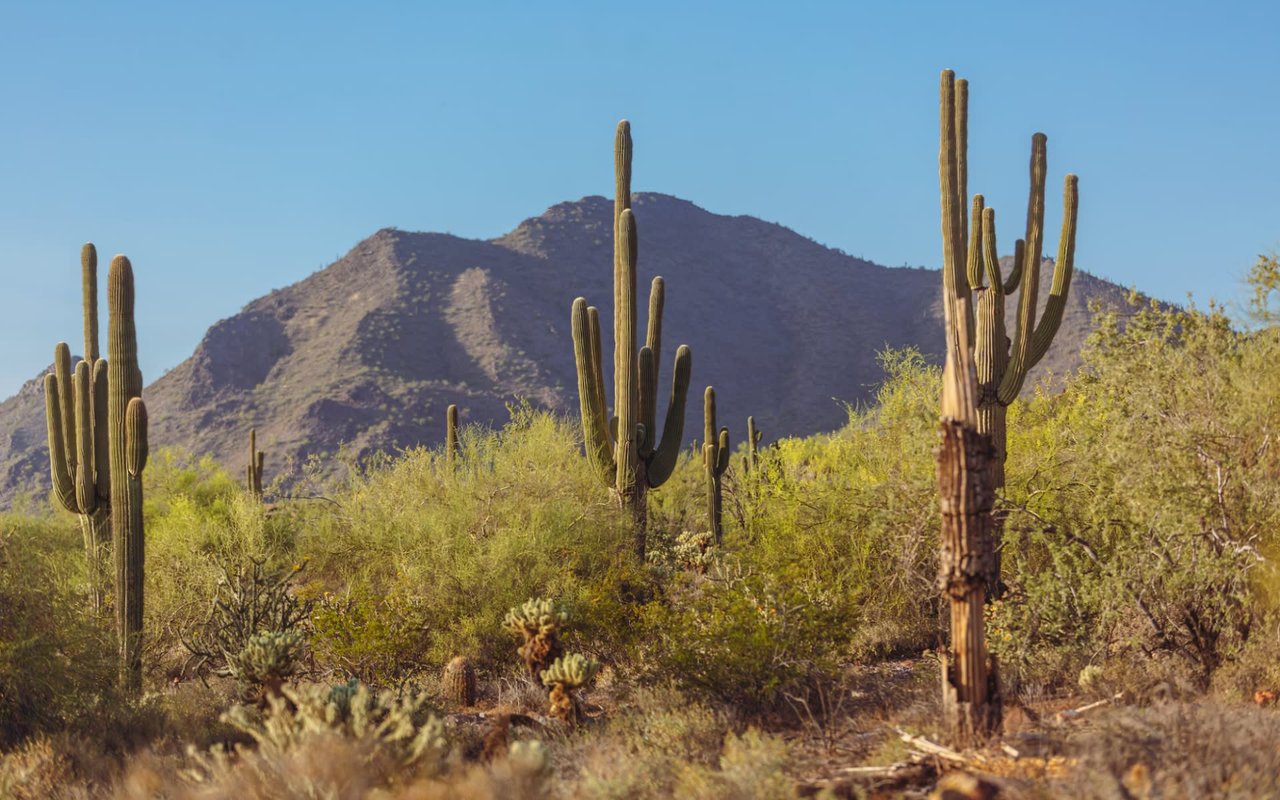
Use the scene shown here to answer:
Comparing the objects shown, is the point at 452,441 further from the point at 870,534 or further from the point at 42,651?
the point at 42,651

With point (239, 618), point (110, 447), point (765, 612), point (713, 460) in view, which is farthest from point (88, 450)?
point (713, 460)

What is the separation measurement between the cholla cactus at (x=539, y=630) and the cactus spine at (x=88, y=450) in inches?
229

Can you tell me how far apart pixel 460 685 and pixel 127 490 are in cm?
407

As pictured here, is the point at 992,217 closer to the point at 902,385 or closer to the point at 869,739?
the point at 902,385

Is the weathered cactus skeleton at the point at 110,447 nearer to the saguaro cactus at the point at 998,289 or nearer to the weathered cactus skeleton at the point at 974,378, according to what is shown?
the weathered cactus skeleton at the point at 974,378

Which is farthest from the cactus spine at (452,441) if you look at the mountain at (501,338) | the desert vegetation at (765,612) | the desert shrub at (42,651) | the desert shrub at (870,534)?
the mountain at (501,338)

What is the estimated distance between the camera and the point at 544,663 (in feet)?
34.1

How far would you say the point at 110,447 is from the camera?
1277 centimetres

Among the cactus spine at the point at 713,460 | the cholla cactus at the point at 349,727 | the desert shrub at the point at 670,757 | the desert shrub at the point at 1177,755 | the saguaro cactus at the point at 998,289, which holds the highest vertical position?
the saguaro cactus at the point at 998,289

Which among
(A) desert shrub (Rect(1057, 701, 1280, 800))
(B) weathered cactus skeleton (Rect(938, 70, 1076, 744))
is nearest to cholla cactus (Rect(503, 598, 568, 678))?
(B) weathered cactus skeleton (Rect(938, 70, 1076, 744))

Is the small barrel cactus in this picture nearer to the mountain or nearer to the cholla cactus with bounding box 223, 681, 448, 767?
the cholla cactus with bounding box 223, 681, 448, 767

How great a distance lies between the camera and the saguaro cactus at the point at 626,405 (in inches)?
572

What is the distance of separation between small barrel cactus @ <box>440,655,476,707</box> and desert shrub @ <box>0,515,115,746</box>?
318 centimetres

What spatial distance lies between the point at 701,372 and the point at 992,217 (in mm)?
57005
